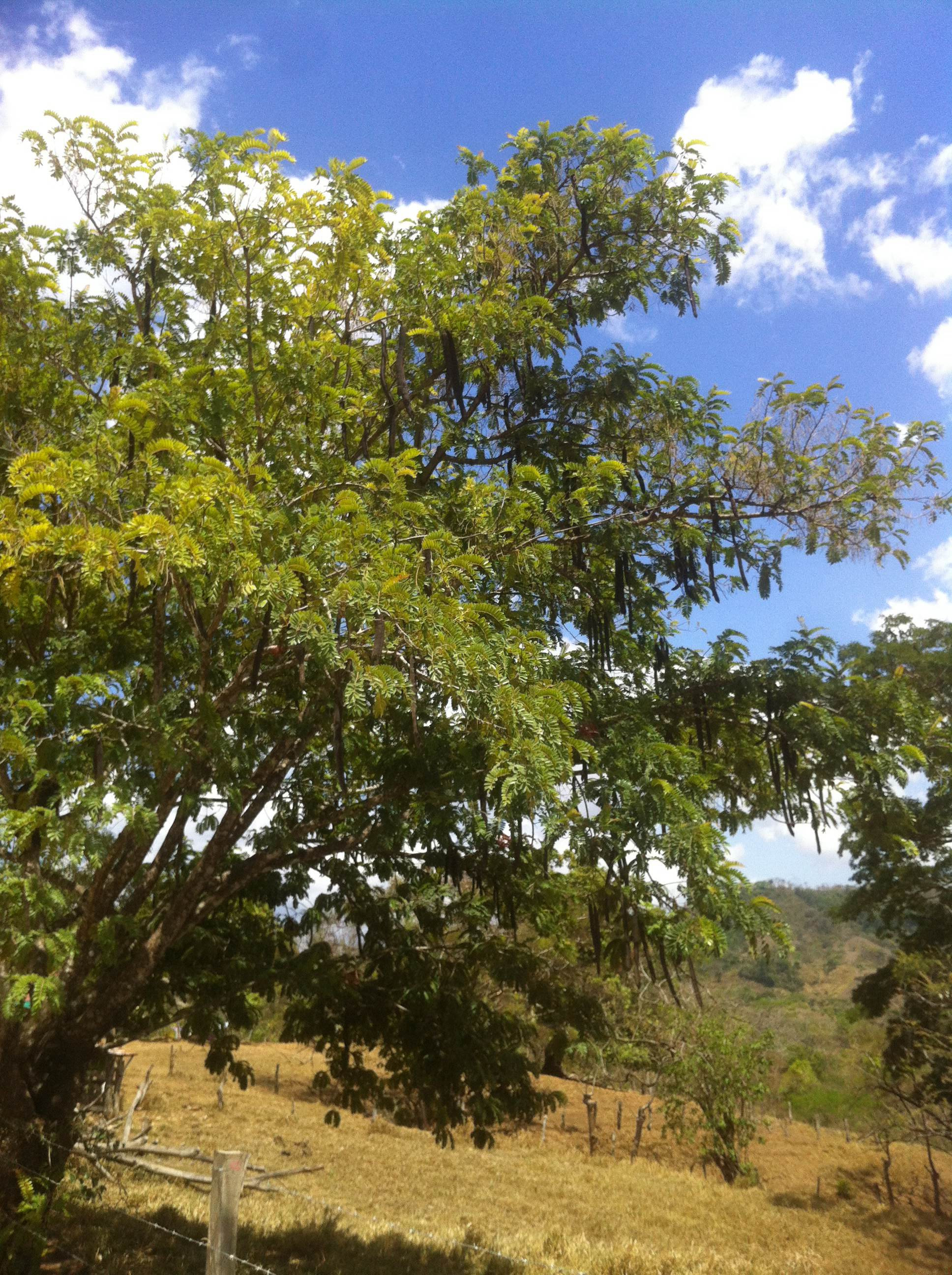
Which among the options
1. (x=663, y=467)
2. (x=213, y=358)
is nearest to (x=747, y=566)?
(x=663, y=467)

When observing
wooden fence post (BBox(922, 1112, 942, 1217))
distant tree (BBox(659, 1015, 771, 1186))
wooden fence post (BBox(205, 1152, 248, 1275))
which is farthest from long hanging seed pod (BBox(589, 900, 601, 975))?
wooden fence post (BBox(922, 1112, 942, 1217))

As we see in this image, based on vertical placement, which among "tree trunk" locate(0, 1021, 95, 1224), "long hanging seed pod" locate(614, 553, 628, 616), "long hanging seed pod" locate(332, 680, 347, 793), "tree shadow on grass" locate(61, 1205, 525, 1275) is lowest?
"tree shadow on grass" locate(61, 1205, 525, 1275)

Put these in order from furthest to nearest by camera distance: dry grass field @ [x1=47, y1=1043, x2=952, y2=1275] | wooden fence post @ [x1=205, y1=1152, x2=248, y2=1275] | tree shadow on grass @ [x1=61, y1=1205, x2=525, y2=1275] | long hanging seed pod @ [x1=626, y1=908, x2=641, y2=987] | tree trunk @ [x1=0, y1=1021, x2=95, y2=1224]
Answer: dry grass field @ [x1=47, y1=1043, x2=952, y2=1275] → tree shadow on grass @ [x1=61, y1=1205, x2=525, y2=1275] → tree trunk @ [x1=0, y1=1021, x2=95, y2=1224] → long hanging seed pod @ [x1=626, y1=908, x2=641, y2=987] → wooden fence post @ [x1=205, y1=1152, x2=248, y2=1275]

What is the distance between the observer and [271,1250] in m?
8.52

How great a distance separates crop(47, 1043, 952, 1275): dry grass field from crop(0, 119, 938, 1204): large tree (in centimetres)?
203

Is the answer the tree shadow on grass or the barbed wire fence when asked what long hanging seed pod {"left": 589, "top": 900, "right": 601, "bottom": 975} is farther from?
the tree shadow on grass

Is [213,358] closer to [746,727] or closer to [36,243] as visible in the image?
[36,243]

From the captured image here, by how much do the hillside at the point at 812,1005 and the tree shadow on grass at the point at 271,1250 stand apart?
14.1 ft

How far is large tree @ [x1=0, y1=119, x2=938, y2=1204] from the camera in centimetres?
439

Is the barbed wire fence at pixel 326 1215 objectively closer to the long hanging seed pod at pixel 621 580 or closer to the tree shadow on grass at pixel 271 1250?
the tree shadow on grass at pixel 271 1250

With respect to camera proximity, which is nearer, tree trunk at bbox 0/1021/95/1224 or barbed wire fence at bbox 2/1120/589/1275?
barbed wire fence at bbox 2/1120/589/1275

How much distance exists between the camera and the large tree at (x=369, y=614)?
439 centimetres

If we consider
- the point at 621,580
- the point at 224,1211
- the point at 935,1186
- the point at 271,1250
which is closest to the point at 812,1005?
the point at 935,1186

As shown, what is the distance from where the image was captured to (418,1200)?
40.4ft
